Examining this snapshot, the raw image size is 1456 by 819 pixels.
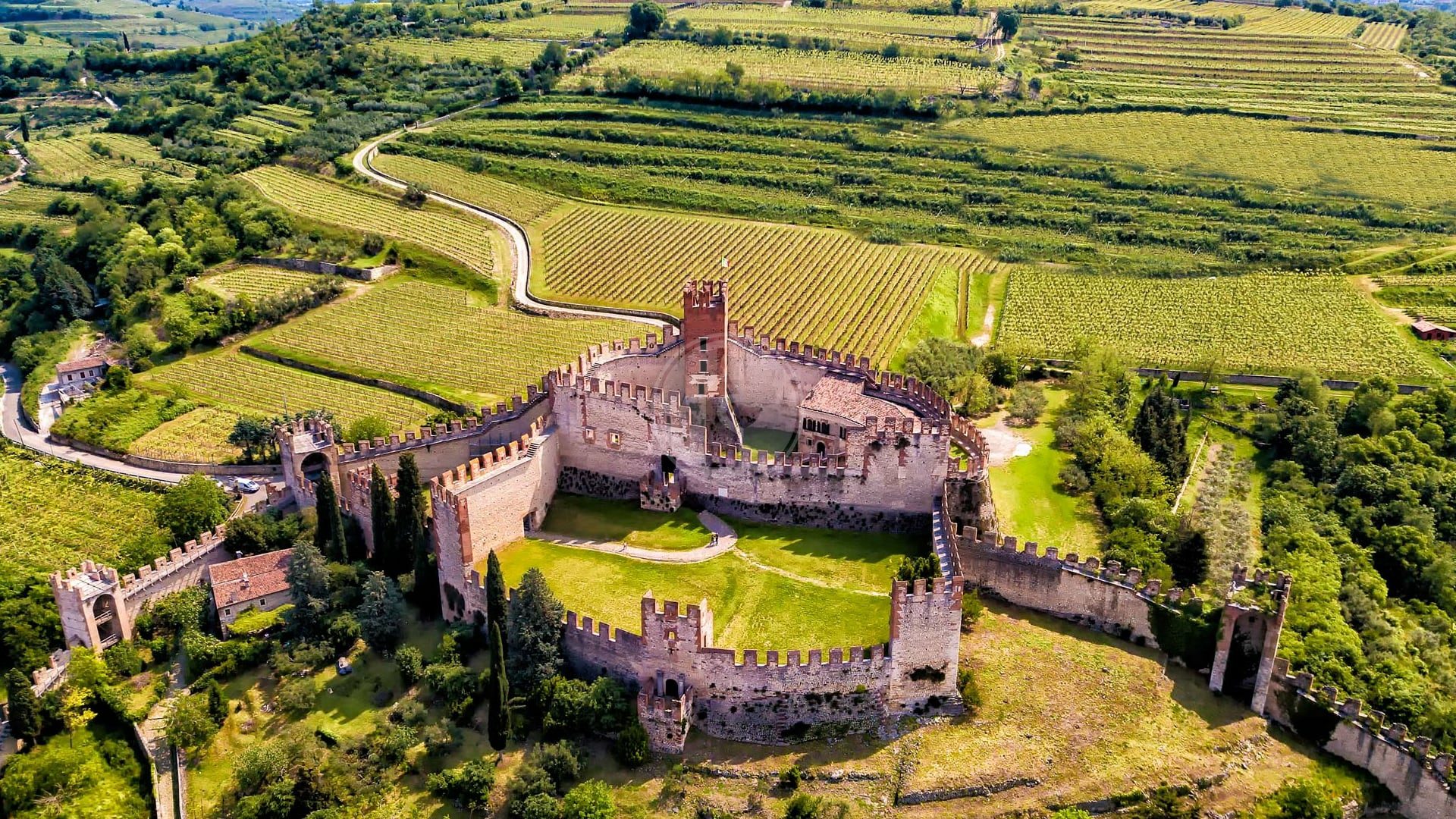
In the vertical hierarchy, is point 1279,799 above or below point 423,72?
below

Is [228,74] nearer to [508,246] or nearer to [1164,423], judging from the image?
[508,246]

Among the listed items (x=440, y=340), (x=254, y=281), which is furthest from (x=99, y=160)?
(x=440, y=340)

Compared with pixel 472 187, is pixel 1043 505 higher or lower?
lower

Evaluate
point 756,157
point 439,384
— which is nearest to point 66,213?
point 439,384

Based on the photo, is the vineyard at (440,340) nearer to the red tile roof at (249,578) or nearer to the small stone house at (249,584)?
the red tile roof at (249,578)

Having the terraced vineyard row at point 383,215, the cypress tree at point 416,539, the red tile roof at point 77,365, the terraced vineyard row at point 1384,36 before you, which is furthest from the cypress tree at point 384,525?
the terraced vineyard row at point 1384,36

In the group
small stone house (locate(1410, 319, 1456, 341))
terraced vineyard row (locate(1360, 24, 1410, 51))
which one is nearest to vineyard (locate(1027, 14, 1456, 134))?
terraced vineyard row (locate(1360, 24, 1410, 51))

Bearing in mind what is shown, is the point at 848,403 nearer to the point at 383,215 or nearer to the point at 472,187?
the point at 383,215
